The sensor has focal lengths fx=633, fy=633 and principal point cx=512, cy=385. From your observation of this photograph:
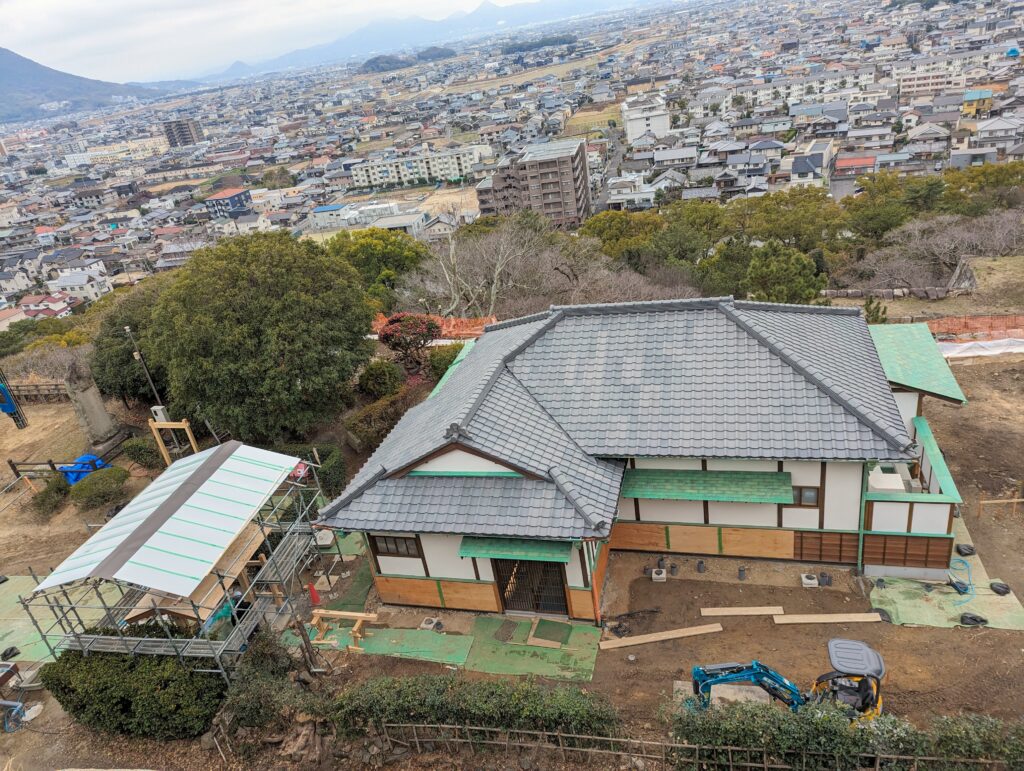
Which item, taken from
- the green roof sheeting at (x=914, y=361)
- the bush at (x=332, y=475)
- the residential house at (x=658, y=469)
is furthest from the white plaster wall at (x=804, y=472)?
the bush at (x=332, y=475)

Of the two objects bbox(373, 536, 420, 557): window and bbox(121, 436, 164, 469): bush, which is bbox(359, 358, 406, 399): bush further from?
bbox(373, 536, 420, 557): window

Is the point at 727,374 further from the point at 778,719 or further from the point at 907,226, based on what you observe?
the point at 907,226

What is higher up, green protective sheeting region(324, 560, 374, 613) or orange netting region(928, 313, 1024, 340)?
green protective sheeting region(324, 560, 374, 613)

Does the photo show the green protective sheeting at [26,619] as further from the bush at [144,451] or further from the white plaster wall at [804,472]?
the white plaster wall at [804,472]

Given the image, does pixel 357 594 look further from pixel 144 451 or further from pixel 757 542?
pixel 144 451

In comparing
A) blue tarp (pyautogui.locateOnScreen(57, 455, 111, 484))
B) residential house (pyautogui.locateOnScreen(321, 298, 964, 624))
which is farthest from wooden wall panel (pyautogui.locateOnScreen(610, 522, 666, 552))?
blue tarp (pyautogui.locateOnScreen(57, 455, 111, 484))

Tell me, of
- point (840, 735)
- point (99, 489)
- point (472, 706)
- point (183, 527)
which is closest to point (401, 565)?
point (472, 706)

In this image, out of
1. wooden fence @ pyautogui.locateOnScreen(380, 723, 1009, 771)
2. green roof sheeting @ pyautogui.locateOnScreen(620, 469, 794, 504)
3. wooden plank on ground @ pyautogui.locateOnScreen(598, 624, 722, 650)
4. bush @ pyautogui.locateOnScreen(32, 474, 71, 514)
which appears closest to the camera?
wooden fence @ pyautogui.locateOnScreen(380, 723, 1009, 771)
